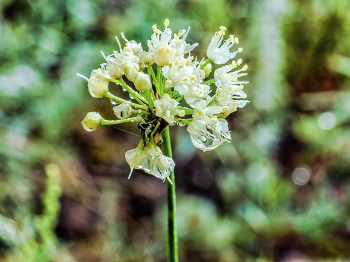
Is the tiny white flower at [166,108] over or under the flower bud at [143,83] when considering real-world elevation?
under

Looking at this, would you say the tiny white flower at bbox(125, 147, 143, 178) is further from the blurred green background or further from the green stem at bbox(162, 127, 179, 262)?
the blurred green background

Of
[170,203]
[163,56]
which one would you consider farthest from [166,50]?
[170,203]

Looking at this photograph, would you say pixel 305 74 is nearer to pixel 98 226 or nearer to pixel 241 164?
pixel 241 164

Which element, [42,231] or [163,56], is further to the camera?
[42,231]

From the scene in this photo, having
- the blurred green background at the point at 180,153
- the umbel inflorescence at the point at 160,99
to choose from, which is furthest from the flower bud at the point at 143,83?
the blurred green background at the point at 180,153

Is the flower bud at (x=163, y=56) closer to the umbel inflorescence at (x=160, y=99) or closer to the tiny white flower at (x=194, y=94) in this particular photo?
the umbel inflorescence at (x=160, y=99)

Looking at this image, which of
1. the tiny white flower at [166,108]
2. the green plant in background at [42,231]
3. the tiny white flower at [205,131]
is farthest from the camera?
the green plant in background at [42,231]

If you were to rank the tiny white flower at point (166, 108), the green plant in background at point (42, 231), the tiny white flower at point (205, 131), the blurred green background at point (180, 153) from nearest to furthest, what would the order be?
the tiny white flower at point (166, 108) → the tiny white flower at point (205, 131) → the green plant in background at point (42, 231) → the blurred green background at point (180, 153)

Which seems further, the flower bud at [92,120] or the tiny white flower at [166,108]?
the flower bud at [92,120]

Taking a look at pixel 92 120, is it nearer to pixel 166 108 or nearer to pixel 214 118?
pixel 166 108
